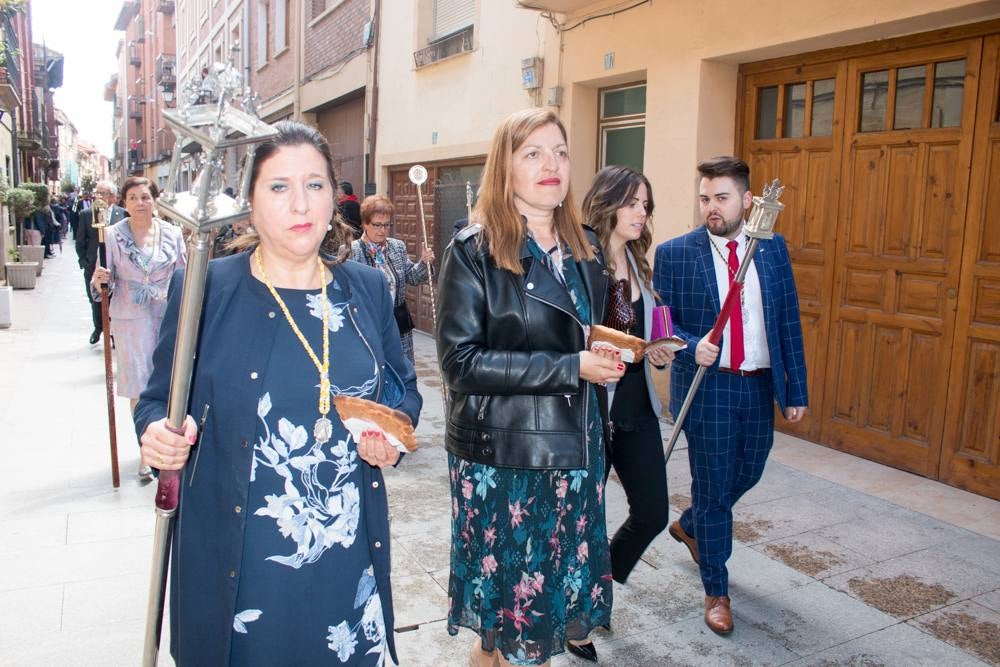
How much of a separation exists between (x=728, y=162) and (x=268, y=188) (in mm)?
2299

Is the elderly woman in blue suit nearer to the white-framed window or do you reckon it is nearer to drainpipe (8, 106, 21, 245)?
the white-framed window

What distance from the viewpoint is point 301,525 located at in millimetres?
2018

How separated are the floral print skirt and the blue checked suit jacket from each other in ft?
4.03

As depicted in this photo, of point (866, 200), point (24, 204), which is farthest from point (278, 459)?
point (24, 204)

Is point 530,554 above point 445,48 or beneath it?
beneath

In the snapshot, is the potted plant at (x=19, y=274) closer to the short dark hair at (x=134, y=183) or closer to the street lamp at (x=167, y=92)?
the short dark hair at (x=134, y=183)

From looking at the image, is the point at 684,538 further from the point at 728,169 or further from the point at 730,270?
the point at 728,169

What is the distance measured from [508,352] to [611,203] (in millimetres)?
1303

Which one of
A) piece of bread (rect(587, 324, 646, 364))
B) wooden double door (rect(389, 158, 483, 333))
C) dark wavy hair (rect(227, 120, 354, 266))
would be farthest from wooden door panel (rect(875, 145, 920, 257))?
wooden double door (rect(389, 158, 483, 333))

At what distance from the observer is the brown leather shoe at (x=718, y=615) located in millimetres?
3570

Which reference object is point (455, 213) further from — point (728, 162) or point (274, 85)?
point (274, 85)

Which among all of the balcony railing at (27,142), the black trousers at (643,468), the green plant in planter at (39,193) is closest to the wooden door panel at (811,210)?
the black trousers at (643,468)

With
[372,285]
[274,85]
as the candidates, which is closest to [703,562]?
[372,285]

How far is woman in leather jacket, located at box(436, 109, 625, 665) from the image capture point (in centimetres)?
252
